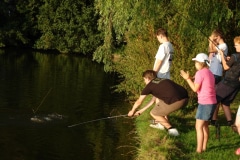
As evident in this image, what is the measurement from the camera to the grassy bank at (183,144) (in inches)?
301

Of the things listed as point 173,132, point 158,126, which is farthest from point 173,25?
point 173,132

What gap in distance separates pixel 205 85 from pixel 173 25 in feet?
17.5

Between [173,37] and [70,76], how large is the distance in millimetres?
11583

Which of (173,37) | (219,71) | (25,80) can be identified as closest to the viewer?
(219,71)

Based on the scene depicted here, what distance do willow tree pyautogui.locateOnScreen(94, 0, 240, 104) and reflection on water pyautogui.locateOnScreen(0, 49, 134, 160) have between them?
1873 millimetres

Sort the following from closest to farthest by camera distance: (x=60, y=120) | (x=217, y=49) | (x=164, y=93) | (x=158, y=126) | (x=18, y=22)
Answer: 1. (x=164, y=93)
2. (x=217, y=49)
3. (x=158, y=126)
4. (x=60, y=120)
5. (x=18, y=22)

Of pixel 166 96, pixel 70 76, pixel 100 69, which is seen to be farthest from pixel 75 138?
pixel 100 69

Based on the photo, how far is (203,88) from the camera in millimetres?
7293

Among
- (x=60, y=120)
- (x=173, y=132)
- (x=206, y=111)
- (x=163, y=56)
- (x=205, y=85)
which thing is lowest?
(x=60, y=120)

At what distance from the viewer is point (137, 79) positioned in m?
15.1

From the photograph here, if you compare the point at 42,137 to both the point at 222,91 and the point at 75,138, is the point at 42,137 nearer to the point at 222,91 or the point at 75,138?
the point at 75,138

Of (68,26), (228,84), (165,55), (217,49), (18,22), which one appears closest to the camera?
(228,84)

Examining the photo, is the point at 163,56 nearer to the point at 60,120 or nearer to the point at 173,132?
the point at 173,132

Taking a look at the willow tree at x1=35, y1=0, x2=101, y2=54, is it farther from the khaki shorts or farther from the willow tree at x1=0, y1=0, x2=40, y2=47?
the khaki shorts
